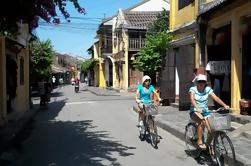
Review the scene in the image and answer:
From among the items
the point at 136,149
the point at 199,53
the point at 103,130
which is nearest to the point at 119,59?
the point at 199,53

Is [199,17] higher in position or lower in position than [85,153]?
higher

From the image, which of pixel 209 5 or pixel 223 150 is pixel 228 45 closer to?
pixel 209 5

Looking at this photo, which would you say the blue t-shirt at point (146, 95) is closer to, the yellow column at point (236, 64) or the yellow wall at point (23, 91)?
the yellow column at point (236, 64)

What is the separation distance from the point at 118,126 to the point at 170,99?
725 centimetres

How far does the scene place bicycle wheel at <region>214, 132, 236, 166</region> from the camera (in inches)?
324

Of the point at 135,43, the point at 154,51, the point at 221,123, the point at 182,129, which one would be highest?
the point at 135,43

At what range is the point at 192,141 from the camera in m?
9.98

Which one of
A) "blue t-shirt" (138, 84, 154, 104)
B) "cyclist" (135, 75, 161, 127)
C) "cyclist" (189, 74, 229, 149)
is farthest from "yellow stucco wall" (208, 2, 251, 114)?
"cyclist" (189, 74, 229, 149)

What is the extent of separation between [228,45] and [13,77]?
8.22 meters

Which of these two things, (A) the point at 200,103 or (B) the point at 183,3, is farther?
(B) the point at 183,3

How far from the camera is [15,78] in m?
18.8

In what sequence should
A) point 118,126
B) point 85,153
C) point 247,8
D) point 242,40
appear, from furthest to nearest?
point 118,126 → point 242,40 → point 247,8 → point 85,153

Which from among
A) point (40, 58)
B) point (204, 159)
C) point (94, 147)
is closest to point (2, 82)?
point (94, 147)

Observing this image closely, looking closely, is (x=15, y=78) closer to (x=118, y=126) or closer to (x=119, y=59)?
(x=118, y=126)
